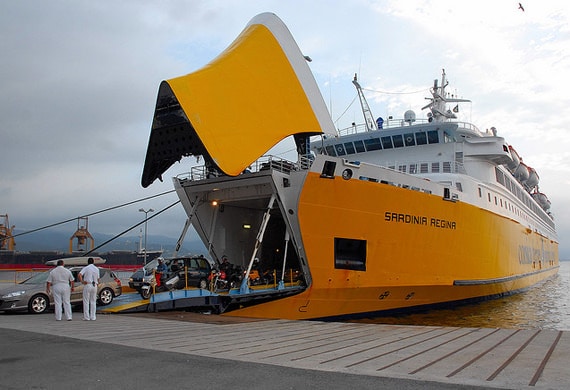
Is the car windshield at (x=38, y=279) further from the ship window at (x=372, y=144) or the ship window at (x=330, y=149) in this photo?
the ship window at (x=372, y=144)

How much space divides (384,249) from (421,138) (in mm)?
8145

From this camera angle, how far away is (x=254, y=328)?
9016mm

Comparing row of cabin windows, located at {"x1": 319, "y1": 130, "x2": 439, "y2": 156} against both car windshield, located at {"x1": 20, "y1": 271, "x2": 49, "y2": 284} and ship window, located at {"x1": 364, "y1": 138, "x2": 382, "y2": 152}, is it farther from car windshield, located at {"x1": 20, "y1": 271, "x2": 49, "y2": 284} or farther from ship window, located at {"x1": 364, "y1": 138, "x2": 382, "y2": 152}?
car windshield, located at {"x1": 20, "y1": 271, "x2": 49, "y2": 284}

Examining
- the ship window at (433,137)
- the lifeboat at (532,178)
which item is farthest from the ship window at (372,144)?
the lifeboat at (532,178)

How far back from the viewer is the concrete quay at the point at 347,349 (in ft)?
15.4

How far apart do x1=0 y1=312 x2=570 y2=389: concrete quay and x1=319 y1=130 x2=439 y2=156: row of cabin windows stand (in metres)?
12.4

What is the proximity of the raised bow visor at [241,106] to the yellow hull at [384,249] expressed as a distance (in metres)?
1.93

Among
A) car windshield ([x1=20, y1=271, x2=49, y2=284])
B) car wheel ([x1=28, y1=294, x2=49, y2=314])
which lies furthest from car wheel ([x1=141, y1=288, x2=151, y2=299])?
car windshield ([x1=20, y1=271, x2=49, y2=284])

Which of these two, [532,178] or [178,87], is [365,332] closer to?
[178,87]

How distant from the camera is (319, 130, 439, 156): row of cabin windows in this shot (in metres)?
20.1

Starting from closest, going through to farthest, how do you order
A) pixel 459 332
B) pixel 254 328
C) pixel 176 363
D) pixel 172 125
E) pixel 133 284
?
pixel 176 363
pixel 459 332
pixel 254 328
pixel 172 125
pixel 133 284

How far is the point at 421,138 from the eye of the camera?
2017 cm

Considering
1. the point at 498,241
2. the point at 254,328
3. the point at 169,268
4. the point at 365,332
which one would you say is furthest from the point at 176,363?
the point at 498,241

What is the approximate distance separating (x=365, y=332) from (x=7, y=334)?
6.22 meters
